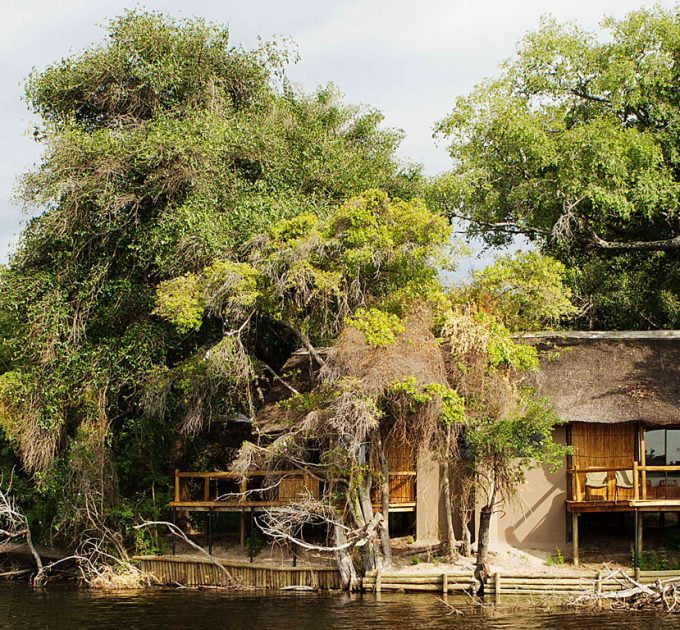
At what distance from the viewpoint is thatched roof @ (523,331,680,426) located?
24.5 metres

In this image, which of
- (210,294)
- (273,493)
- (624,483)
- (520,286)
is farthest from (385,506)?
(210,294)

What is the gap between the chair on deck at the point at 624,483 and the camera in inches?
944

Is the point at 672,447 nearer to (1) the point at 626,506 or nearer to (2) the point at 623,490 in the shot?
(2) the point at 623,490

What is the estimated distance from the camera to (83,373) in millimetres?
27031

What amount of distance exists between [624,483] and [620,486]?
12 cm

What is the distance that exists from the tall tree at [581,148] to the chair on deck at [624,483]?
677cm

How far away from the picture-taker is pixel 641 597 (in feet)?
67.8

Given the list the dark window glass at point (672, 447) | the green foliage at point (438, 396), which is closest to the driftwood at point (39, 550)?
the green foliage at point (438, 396)

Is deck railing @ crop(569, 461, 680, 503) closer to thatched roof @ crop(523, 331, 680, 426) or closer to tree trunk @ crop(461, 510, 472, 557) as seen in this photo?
thatched roof @ crop(523, 331, 680, 426)

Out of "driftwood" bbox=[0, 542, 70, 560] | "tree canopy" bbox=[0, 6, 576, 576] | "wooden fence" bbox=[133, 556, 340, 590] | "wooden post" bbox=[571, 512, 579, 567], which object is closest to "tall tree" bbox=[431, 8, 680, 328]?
"tree canopy" bbox=[0, 6, 576, 576]

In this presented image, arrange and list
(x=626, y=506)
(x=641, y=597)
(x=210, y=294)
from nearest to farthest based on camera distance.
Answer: (x=641, y=597), (x=626, y=506), (x=210, y=294)

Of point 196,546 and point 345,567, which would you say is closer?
point 345,567

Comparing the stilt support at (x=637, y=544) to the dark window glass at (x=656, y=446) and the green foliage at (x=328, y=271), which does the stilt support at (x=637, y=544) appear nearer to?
the dark window glass at (x=656, y=446)

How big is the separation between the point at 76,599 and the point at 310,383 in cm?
766
